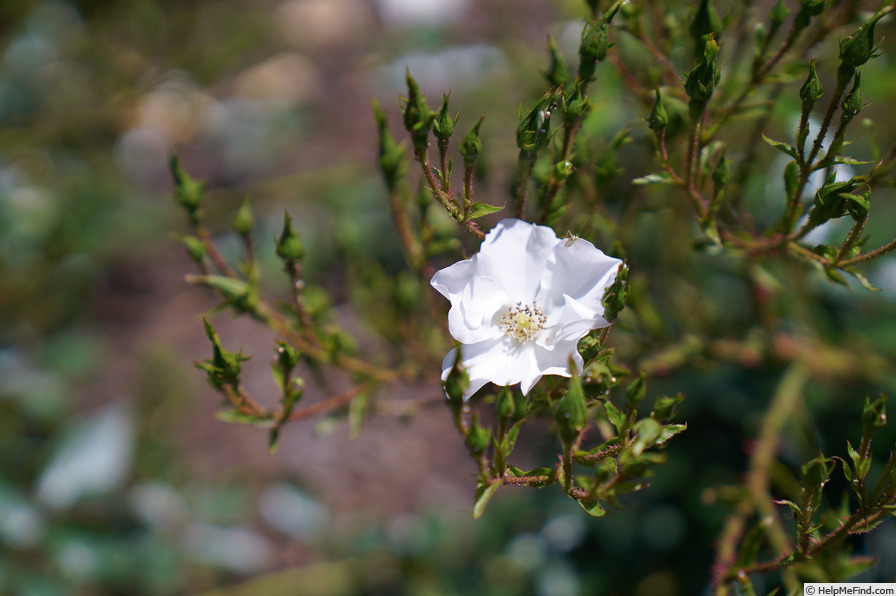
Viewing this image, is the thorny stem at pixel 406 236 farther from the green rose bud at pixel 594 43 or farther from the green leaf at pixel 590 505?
the green leaf at pixel 590 505

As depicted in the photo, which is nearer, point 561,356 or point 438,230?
point 561,356

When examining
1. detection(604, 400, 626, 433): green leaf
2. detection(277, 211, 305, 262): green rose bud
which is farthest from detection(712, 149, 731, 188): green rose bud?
detection(277, 211, 305, 262): green rose bud

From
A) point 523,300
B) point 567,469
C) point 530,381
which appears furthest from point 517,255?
point 567,469

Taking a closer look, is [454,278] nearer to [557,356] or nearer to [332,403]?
[557,356]

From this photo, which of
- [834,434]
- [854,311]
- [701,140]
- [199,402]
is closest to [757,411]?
[834,434]

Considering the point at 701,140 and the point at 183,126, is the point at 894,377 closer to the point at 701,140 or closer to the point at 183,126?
the point at 701,140

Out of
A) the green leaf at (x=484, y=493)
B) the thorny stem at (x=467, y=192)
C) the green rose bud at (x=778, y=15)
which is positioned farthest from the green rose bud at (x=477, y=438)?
the green rose bud at (x=778, y=15)
